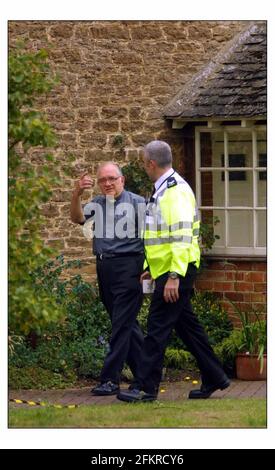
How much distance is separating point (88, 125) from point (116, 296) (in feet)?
10.4

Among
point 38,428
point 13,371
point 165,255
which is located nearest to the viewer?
point 38,428

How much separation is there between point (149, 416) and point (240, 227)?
14.1ft

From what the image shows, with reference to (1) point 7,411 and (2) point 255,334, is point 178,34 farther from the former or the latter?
(1) point 7,411

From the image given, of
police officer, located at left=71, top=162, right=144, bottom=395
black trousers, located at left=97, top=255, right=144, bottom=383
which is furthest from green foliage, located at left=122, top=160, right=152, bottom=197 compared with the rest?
black trousers, located at left=97, top=255, right=144, bottom=383

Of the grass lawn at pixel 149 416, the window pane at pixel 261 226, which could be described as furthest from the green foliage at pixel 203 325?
the grass lawn at pixel 149 416

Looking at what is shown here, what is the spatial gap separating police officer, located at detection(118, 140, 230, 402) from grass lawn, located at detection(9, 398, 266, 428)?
285mm

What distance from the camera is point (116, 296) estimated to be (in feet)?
33.2

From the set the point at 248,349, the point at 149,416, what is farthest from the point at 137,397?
the point at 248,349

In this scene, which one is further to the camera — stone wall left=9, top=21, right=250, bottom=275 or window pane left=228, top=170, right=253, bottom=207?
window pane left=228, top=170, right=253, bottom=207

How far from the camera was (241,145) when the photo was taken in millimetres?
12797

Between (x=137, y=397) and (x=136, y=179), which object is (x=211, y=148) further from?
(x=137, y=397)

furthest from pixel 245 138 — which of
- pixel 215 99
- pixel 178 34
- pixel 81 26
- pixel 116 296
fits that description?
pixel 116 296

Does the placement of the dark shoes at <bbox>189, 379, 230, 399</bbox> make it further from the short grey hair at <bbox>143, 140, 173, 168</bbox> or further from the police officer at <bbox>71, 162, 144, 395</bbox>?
the short grey hair at <bbox>143, 140, 173, 168</bbox>

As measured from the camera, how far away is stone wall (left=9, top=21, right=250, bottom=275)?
12680mm
